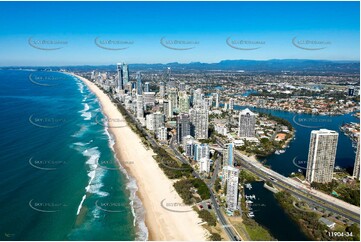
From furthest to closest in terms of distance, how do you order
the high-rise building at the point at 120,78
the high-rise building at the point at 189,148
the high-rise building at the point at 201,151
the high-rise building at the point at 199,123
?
the high-rise building at the point at 120,78, the high-rise building at the point at 199,123, the high-rise building at the point at 189,148, the high-rise building at the point at 201,151

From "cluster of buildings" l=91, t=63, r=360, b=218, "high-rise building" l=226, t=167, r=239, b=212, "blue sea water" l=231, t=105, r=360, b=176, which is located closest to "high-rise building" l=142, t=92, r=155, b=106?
"cluster of buildings" l=91, t=63, r=360, b=218

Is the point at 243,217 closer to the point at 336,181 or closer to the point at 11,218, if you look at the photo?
the point at 336,181

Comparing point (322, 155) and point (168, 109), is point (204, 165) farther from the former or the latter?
point (168, 109)

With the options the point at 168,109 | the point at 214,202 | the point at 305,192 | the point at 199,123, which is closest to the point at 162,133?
the point at 199,123

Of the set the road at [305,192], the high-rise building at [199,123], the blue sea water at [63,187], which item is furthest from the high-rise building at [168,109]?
the road at [305,192]

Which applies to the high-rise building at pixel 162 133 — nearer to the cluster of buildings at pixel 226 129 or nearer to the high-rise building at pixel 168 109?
the cluster of buildings at pixel 226 129

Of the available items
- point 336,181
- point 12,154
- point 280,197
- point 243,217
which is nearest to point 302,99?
point 336,181
